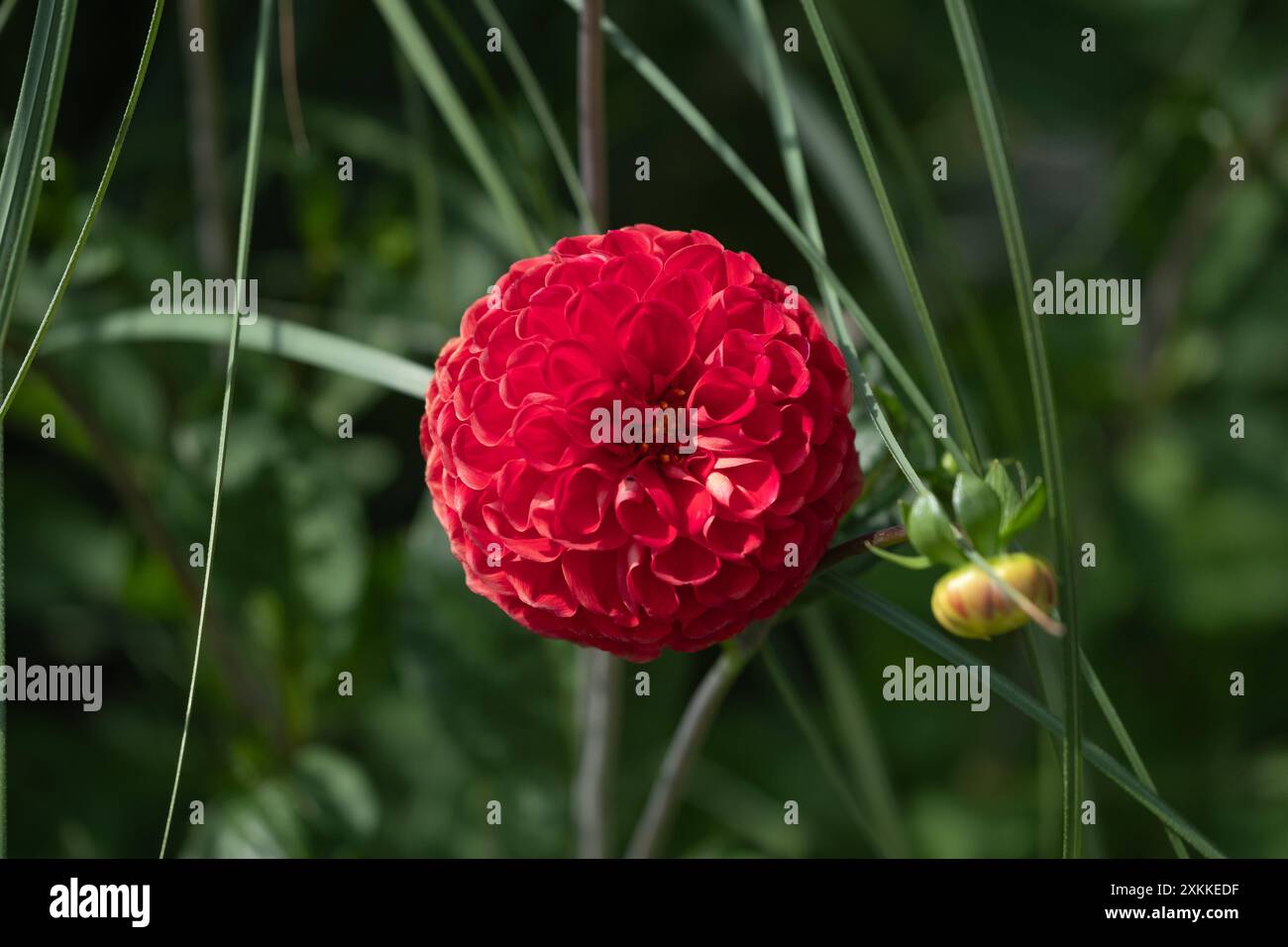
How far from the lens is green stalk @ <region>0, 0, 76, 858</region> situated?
0.29 m

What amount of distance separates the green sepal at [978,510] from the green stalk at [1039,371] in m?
0.01

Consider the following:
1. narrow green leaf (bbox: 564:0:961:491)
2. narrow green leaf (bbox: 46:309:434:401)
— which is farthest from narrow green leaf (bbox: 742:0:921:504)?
narrow green leaf (bbox: 46:309:434:401)

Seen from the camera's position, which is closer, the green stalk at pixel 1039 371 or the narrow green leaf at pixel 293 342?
the green stalk at pixel 1039 371

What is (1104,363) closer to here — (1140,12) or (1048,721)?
(1140,12)

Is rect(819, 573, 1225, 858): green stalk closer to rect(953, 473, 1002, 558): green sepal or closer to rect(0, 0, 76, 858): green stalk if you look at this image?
rect(953, 473, 1002, 558): green sepal

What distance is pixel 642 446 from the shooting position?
319 millimetres

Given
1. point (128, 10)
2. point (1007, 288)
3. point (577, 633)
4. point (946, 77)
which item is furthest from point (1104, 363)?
point (128, 10)

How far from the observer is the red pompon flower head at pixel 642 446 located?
0.99 ft

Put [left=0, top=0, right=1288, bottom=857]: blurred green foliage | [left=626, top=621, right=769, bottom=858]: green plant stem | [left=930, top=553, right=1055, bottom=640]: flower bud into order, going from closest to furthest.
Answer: [left=930, top=553, right=1055, bottom=640]: flower bud, [left=626, top=621, right=769, bottom=858]: green plant stem, [left=0, top=0, right=1288, bottom=857]: blurred green foliage

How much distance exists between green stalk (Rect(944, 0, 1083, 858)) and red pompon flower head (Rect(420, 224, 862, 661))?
0.19ft

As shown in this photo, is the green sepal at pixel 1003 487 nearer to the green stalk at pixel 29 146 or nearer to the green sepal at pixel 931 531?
the green sepal at pixel 931 531

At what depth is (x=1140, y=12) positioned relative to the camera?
2.98 feet

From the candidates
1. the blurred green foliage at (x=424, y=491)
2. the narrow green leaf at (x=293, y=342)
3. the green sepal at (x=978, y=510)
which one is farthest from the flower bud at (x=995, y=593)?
the blurred green foliage at (x=424, y=491)

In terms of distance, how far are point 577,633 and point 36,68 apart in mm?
204
